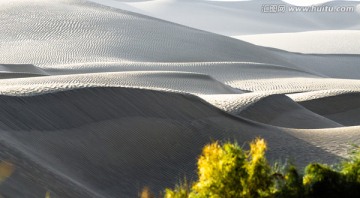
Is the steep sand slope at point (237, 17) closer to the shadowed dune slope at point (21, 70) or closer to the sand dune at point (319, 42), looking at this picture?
the sand dune at point (319, 42)

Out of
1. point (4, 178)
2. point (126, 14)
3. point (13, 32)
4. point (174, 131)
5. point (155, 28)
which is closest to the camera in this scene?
point (4, 178)

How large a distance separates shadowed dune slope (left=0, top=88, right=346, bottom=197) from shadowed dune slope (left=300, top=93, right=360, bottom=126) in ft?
19.7

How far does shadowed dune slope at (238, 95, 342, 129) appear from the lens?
1383 centimetres

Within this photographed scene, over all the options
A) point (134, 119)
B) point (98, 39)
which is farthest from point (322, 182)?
point (98, 39)

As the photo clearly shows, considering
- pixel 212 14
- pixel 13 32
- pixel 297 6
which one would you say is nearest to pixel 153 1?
pixel 212 14

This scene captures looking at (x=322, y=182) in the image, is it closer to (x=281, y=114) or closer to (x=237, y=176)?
(x=237, y=176)

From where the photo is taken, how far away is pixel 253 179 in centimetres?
496

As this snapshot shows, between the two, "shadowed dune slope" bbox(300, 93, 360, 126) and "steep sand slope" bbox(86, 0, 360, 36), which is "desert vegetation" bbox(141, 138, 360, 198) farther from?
"steep sand slope" bbox(86, 0, 360, 36)

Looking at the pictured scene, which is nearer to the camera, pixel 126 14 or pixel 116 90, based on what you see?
pixel 116 90

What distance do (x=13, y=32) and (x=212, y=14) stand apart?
172ft

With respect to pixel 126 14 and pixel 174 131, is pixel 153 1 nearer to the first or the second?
pixel 126 14

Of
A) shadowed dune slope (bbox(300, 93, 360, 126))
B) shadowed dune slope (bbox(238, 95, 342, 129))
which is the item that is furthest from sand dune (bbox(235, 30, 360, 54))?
shadowed dune slope (bbox(238, 95, 342, 129))

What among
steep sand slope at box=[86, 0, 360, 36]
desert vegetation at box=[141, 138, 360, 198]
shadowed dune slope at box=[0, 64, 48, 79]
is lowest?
desert vegetation at box=[141, 138, 360, 198]

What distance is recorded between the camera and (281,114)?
14453 millimetres
